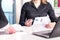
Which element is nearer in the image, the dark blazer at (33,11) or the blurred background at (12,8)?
the dark blazer at (33,11)

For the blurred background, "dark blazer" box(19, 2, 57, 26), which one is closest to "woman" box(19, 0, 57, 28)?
"dark blazer" box(19, 2, 57, 26)

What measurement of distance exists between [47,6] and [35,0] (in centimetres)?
23

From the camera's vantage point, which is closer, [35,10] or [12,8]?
[35,10]

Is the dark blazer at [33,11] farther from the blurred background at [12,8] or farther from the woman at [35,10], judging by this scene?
the blurred background at [12,8]

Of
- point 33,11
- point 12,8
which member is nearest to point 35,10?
point 33,11

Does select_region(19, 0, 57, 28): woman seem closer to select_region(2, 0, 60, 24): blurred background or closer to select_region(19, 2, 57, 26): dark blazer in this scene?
select_region(19, 2, 57, 26): dark blazer

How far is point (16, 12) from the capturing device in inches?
117

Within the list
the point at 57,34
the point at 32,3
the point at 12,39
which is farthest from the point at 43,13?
the point at 12,39

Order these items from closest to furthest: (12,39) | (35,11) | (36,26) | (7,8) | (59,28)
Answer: (12,39) → (59,28) → (36,26) → (35,11) → (7,8)

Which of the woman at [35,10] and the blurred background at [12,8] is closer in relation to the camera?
the woman at [35,10]

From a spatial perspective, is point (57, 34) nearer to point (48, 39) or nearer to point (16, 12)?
point (48, 39)

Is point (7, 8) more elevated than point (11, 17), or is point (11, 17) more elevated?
point (7, 8)

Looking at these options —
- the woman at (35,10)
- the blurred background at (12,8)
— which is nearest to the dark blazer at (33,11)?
the woman at (35,10)

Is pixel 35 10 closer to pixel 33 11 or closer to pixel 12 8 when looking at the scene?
pixel 33 11
